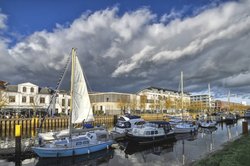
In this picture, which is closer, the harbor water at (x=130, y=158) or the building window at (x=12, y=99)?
the harbor water at (x=130, y=158)

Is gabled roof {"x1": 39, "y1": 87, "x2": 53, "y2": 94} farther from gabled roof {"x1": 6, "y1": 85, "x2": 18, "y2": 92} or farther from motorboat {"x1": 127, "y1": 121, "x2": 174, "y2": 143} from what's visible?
motorboat {"x1": 127, "y1": 121, "x2": 174, "y2": 143}

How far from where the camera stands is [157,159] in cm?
3023

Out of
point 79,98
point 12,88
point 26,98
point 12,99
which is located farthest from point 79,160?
point 12,88

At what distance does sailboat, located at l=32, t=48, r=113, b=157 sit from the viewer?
27.8 meters

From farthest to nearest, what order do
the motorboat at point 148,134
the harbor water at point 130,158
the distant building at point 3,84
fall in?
the distant building at point 3,84 < the motorboat at point 148,134 < the harbor water at point 130,158

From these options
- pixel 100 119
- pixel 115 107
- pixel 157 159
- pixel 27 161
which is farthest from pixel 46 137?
pixel 115 107

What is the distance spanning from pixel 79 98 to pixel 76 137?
536 centimetres

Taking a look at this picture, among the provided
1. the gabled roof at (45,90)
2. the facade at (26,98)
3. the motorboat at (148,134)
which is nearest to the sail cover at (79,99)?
the motorboat at (148,134)

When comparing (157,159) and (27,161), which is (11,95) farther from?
(157,159)

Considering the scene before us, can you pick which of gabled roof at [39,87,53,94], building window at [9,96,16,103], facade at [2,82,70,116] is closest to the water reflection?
facade at [2,82,70,116]

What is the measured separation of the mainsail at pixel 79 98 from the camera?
30156 millimetres

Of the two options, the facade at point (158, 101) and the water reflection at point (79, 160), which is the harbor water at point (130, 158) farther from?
the facade at point (158, 101)

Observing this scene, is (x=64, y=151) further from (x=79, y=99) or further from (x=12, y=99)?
(x=12, y=99)

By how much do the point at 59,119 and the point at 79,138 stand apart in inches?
1666
